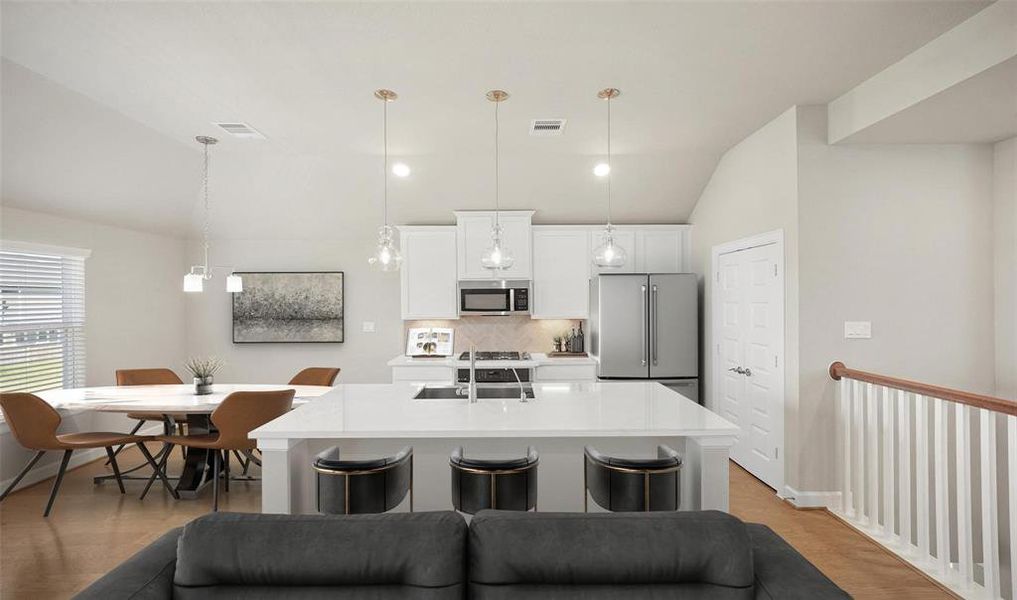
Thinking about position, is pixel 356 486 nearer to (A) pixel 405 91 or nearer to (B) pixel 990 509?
(A) pixel 405 91

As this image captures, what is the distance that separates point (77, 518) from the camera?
3.79m

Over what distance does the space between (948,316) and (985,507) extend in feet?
5.49

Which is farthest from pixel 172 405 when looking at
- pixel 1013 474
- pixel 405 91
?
pixel 1013 474

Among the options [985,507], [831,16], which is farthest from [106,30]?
[985,507]

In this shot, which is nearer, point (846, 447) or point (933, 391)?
point (933, 391)

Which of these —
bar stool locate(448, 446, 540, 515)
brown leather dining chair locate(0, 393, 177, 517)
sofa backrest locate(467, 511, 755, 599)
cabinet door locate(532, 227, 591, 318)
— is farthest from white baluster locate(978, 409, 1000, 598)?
brown leather dining chair locate(0, 393, 177, 517)

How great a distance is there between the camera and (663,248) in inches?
239

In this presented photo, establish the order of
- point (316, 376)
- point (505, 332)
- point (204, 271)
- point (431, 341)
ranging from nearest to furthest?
point (204, 271)
point (316, 376)
point (431, 341)
point (505, 332)

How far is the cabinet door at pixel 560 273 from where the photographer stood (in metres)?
6.05

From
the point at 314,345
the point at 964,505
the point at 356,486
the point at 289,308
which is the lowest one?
the point at 964,505

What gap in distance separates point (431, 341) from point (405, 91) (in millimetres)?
3195

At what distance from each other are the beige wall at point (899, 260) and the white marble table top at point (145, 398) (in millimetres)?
3949

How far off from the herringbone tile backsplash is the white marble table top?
181cm

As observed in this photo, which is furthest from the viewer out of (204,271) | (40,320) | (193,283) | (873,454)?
(204,271)
